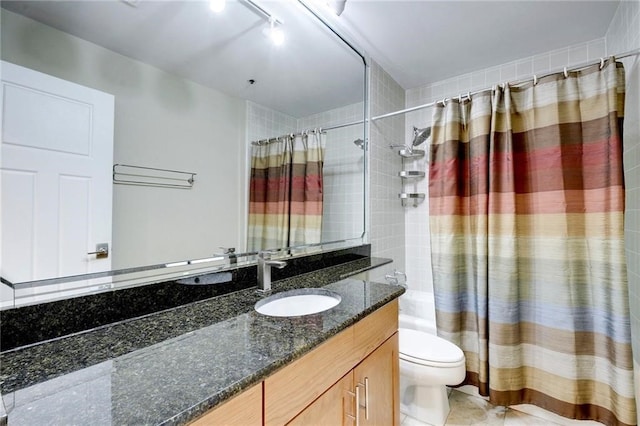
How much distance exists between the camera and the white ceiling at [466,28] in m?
1.62

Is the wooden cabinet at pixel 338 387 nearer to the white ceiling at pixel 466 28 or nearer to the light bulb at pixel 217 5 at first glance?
the light bulb at pixel 217 5

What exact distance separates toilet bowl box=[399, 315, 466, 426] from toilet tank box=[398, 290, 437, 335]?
0.77 feet

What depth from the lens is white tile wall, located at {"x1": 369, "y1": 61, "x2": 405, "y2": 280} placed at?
7.22 feet

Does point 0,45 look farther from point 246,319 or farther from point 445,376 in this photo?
point 445,376

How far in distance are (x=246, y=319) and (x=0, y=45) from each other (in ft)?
3.19

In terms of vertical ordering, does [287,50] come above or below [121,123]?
above

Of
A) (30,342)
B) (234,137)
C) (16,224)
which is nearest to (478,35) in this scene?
(234,137)

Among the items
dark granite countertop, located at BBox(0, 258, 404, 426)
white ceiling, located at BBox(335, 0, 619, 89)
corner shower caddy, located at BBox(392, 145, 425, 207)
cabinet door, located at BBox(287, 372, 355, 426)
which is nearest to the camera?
dark granite countertop, located at BBox(0, 258, 404, 426)

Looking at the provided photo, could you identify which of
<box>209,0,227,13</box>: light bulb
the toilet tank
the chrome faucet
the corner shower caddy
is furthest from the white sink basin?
the corner shower caddy

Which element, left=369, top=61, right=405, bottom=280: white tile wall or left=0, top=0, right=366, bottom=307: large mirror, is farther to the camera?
left=369, top=61, right=405, bottom=280: white tile wall

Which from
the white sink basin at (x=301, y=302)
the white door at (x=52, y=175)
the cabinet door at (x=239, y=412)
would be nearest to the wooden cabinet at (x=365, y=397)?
the cabinet door at (x=239, y=412)

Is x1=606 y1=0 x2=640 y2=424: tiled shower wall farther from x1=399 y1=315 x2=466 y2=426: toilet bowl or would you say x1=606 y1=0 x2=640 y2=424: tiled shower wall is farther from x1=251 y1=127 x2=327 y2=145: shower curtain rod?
x1=251 y1=127 x2=327 y2=145: shower curtain rod

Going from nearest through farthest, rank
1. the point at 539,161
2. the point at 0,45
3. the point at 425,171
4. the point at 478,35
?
the point at 0,45 < the point at 539,161 < the point at 478,35 < the point at 425,171

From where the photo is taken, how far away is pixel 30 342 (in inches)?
28.7
